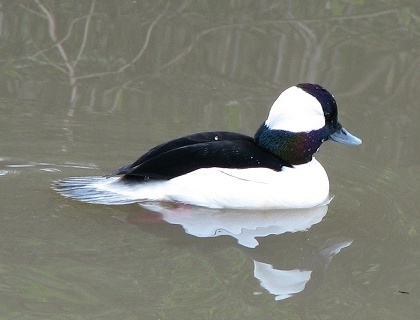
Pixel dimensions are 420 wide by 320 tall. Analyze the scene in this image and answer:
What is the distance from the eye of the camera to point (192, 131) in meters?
8.55

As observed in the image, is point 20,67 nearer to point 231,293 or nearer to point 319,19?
point 319,19

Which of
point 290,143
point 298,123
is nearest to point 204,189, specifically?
point 290,143

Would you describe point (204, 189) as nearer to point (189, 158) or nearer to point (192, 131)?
point (189, 158)

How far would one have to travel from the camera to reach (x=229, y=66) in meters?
10.0

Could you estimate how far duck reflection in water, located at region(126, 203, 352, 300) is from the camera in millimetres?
6180

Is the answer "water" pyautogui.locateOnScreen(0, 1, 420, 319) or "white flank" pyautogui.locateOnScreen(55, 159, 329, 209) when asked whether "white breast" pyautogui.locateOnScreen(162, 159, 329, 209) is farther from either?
"water" pyautogui.locateOnScreen(0, 1, 420, 319)

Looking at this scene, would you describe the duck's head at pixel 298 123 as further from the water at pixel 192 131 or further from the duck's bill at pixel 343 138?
the water at pixel 192 131

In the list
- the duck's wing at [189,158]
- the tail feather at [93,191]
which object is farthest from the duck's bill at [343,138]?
the tail feather at [93,191]

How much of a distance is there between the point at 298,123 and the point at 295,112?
101 millimetres

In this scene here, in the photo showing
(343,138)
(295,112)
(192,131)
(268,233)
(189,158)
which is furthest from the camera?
(192,131)

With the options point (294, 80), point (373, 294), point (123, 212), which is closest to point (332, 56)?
point (294, 80)

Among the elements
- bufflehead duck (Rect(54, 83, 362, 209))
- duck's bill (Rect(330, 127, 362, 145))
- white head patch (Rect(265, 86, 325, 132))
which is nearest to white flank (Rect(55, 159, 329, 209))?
bufflehead duck (Rect(54, 83, 362, 209))

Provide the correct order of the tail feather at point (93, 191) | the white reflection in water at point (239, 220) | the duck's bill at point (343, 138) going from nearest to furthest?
the white reflection in water at point (239, 220) < the tail feather at point (93, 191) < the duck's bill at point (343, 138)

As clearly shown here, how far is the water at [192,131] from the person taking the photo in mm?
5762
